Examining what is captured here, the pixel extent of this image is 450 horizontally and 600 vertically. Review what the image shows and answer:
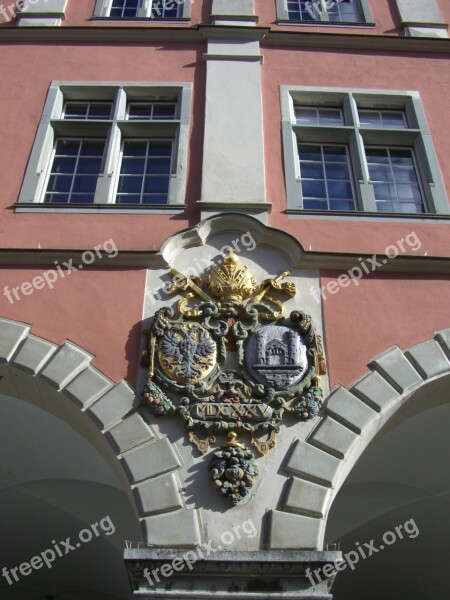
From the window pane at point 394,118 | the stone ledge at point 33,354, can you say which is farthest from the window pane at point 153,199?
the window pane at point 394,118

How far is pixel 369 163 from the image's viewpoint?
1026 cm

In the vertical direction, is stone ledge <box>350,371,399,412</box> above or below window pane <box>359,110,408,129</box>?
below

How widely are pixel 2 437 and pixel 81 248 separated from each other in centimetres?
247

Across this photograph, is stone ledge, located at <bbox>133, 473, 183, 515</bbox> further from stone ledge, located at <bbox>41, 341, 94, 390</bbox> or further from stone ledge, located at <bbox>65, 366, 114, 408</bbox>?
stone ledge, located at <bbox>41, 341, 94, 390</bbox>

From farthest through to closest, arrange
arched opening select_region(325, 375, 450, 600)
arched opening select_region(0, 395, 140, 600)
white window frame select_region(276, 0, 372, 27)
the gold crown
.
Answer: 1. white window frame select_region(276, 0, 372, 27)
2. arched opening select_region(0, 395, 140, 600)
3. arched opening select_region(325, 375, 450, 600)
4. the gold crown

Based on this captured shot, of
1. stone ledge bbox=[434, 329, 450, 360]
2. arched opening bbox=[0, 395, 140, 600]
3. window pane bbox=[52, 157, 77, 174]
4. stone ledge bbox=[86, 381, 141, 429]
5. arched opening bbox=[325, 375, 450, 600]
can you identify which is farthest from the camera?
window pane bbox=[52, 157, 77, 174]

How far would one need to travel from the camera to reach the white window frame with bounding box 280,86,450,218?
9.43 meters

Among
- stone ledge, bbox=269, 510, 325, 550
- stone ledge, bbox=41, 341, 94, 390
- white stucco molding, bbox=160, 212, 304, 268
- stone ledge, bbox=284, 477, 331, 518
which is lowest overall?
stone ledge, bbox=269, 510, 325, 550

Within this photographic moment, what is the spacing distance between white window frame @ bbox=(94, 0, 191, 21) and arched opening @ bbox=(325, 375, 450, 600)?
7.71 metres

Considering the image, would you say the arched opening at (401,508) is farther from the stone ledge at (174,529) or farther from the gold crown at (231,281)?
the stone ledge at (174,529)

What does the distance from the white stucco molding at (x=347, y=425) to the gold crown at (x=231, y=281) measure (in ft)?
5.11

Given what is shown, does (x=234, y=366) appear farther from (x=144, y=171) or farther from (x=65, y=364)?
(x=144, y=171)

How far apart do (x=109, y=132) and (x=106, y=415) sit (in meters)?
4.67

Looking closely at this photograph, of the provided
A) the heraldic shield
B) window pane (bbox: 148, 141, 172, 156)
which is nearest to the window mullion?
window pane (bbox: 148, 141, 172, 156)
